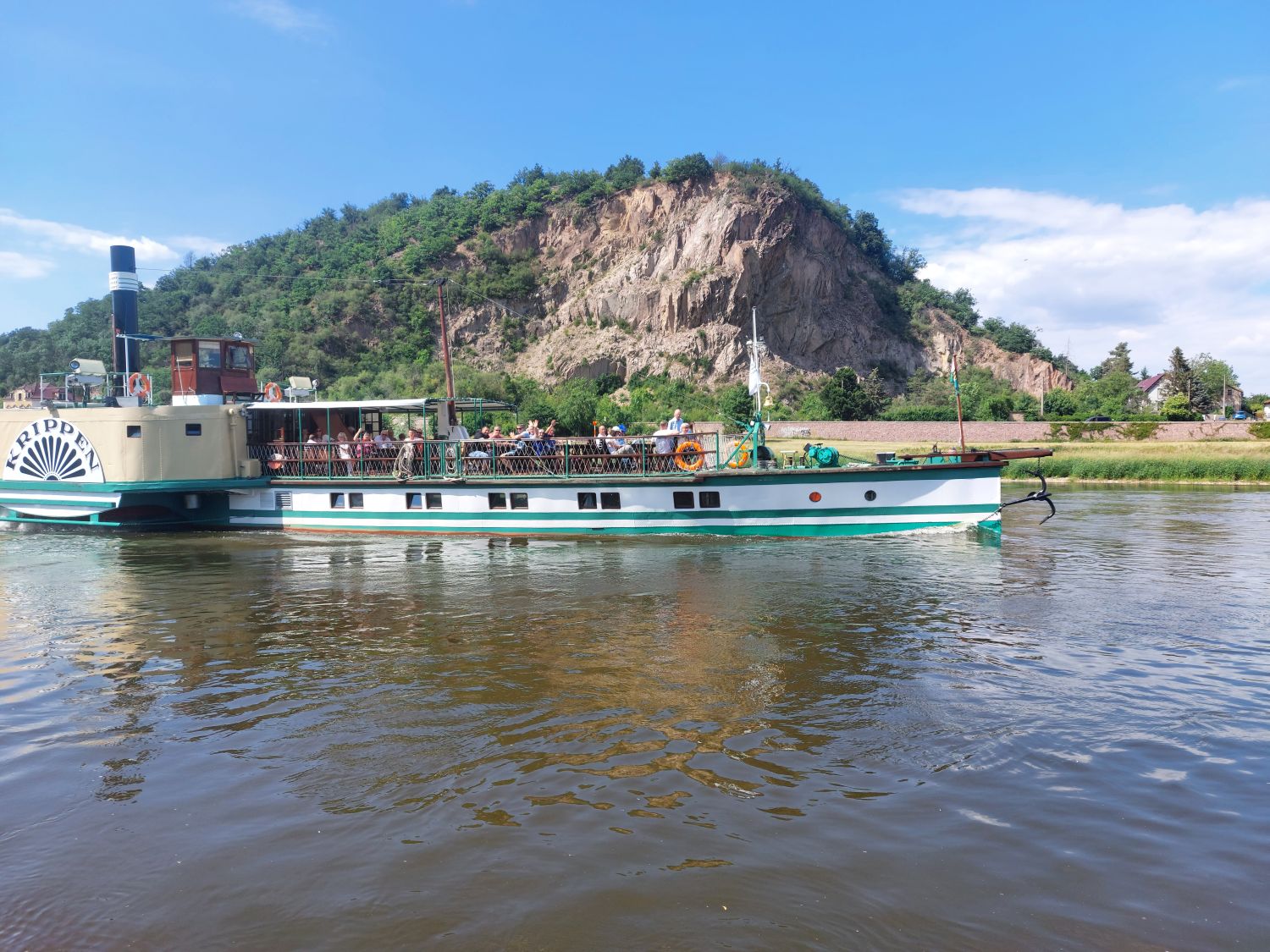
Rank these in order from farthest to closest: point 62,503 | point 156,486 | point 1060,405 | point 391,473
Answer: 1. point 1060,405
2. point 62,503
3. point 391,473
4. point 156,486

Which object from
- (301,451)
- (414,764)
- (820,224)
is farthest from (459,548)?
(820,224)

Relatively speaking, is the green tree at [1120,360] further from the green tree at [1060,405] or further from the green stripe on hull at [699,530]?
the green stripe on hull at [699,530]

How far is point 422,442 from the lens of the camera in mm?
21953

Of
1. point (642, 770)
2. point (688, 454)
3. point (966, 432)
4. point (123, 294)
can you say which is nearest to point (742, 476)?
point (688, 454)

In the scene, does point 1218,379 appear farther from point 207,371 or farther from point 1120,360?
point 207,371

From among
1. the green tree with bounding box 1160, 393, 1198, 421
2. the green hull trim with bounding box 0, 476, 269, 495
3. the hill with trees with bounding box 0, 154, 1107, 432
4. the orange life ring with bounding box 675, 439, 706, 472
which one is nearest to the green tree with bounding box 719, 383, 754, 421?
the hill with trees with bounding box 0, 154, 1107, 432

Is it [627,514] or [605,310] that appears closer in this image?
[627,514]

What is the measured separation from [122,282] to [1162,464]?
4385 centimetres

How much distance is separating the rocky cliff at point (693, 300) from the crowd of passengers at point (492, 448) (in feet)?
188

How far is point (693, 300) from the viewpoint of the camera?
80.1 meters

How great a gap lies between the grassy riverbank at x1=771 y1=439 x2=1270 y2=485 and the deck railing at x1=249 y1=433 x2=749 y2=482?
21.6 m

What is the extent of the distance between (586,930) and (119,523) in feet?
76.4

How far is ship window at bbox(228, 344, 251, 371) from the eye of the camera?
960 inches

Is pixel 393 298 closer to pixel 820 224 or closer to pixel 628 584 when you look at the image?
pixel 820 224
